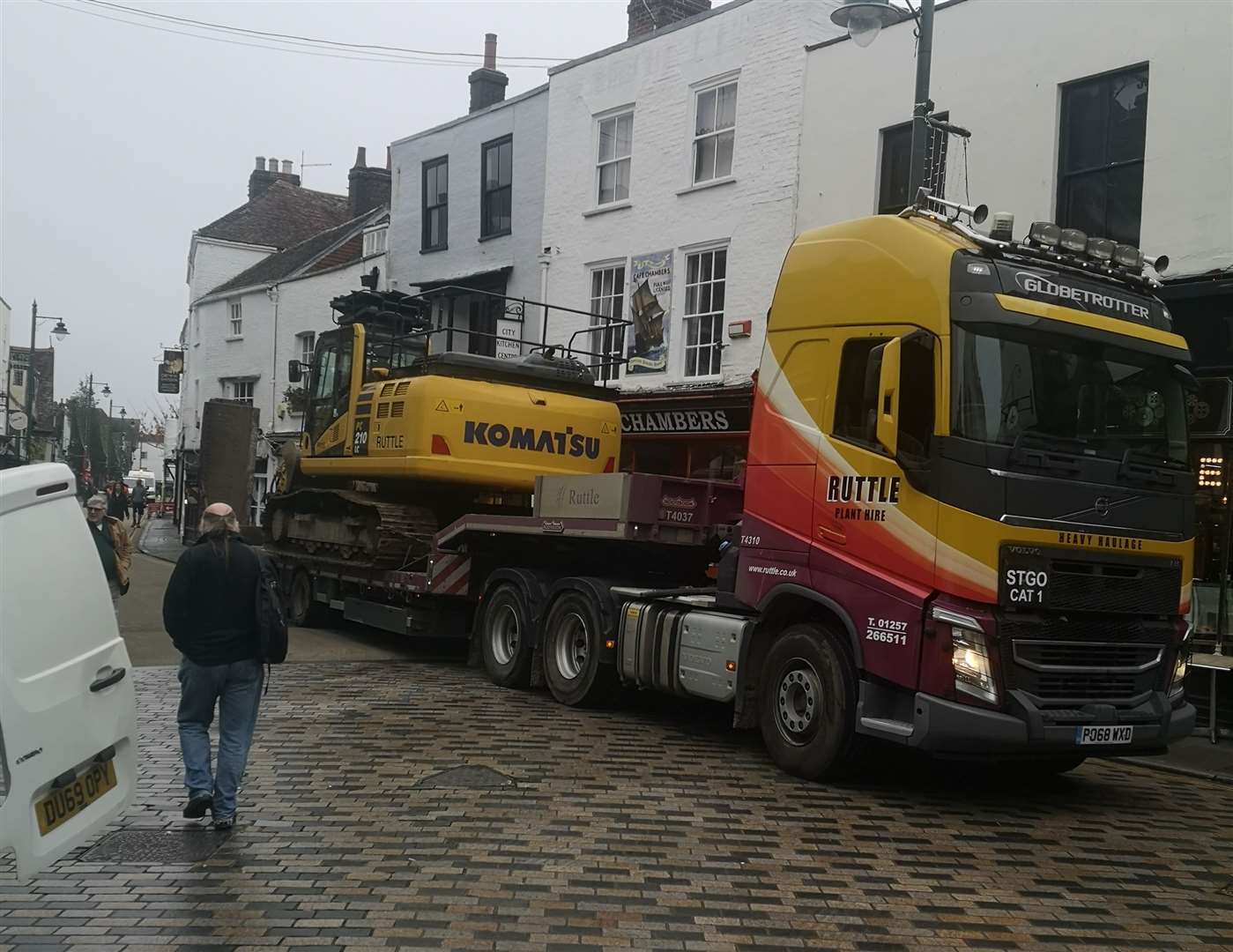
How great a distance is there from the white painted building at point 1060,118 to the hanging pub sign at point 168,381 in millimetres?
34614

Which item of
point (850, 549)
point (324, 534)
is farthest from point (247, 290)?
point (850, 549)

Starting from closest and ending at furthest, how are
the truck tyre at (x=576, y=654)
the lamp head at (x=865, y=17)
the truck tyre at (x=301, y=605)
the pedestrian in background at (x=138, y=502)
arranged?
the truck tyre at (x=576, y=654) < the lamp head at (x=865, y=17) < the truck tyre at (x=301, y=605) < the pedestrian in background at (x=138, y=502)

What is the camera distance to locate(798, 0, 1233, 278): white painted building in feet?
38.7

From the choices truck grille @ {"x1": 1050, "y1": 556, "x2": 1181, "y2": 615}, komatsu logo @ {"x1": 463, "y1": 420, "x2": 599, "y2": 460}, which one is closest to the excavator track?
komatsu logo @ {"x1": 463, "y1": 420, "x2": 599, "y2": 460}

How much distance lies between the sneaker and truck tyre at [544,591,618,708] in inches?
173

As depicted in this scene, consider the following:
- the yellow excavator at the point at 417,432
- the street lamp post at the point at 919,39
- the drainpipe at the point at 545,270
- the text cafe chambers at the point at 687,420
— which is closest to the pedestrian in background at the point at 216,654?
the street lamp post at the point at 919,39

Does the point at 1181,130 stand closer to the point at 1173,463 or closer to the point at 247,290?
the point at 1173,463

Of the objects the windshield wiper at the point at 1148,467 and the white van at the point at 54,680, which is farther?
the windshield wiper at the point at 1148,467

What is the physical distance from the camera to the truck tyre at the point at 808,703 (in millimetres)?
7844

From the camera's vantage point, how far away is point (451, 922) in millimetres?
5129

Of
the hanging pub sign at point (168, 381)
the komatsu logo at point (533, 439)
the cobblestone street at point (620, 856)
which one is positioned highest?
the hanging pub sign at point (168, 381)

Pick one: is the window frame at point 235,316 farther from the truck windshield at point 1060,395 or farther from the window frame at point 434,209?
the truck windshield at point 1060,395

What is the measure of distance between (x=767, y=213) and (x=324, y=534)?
7.51 m

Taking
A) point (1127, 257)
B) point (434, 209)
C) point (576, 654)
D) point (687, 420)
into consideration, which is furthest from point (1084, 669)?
point (434, 209)
